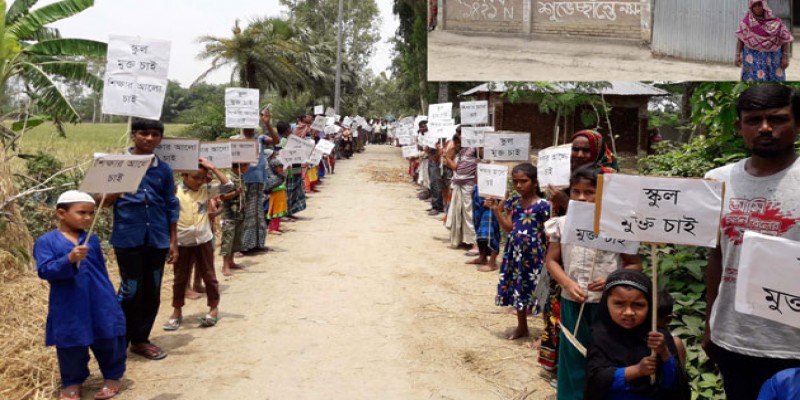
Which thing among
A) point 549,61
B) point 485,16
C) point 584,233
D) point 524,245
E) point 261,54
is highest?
point 261,54

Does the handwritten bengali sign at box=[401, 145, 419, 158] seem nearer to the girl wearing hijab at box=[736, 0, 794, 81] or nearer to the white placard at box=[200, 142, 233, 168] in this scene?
the white placard at box=[200, 142, 233, 168]

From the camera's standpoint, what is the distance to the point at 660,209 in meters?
2.85

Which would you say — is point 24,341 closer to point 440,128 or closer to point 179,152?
point 179,152

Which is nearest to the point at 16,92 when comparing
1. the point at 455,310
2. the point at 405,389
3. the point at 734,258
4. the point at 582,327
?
the point at 455,310

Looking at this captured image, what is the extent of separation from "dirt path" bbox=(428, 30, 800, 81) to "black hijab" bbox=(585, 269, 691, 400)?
1.56 metres

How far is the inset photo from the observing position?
13.4 feet

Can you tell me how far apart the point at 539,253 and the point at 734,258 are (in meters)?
2.70

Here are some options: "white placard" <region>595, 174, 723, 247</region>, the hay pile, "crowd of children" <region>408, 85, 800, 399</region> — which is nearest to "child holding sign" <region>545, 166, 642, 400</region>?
"crowd of children" <region>408, 85, 800, 399</region>

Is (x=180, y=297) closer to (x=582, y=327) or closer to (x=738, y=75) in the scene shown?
(x=582, y=327)

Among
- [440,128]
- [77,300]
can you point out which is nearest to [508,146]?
[440,128]

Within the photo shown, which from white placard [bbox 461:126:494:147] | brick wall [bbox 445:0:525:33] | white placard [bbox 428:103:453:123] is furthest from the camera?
white placard [bbox 428:103:453:123]

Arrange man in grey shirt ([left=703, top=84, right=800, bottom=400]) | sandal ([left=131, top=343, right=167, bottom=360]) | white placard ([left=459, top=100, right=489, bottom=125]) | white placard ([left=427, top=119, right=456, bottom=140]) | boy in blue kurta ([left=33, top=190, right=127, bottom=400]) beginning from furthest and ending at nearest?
white placard ([left=427, top=119, right=456, bottom=140])
white placard ([left=459, top=100, right=489, bottom=125])
sandal ([left=131, top=343, right=167, bottom=360])
boy in blue kurta ([left=33, top=190, right=127, bottom=400])
man in grey shirt ([left=703, top=84, right=800, bottom=400])

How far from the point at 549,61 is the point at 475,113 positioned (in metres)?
6.17

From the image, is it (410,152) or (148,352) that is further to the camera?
(410,152)
